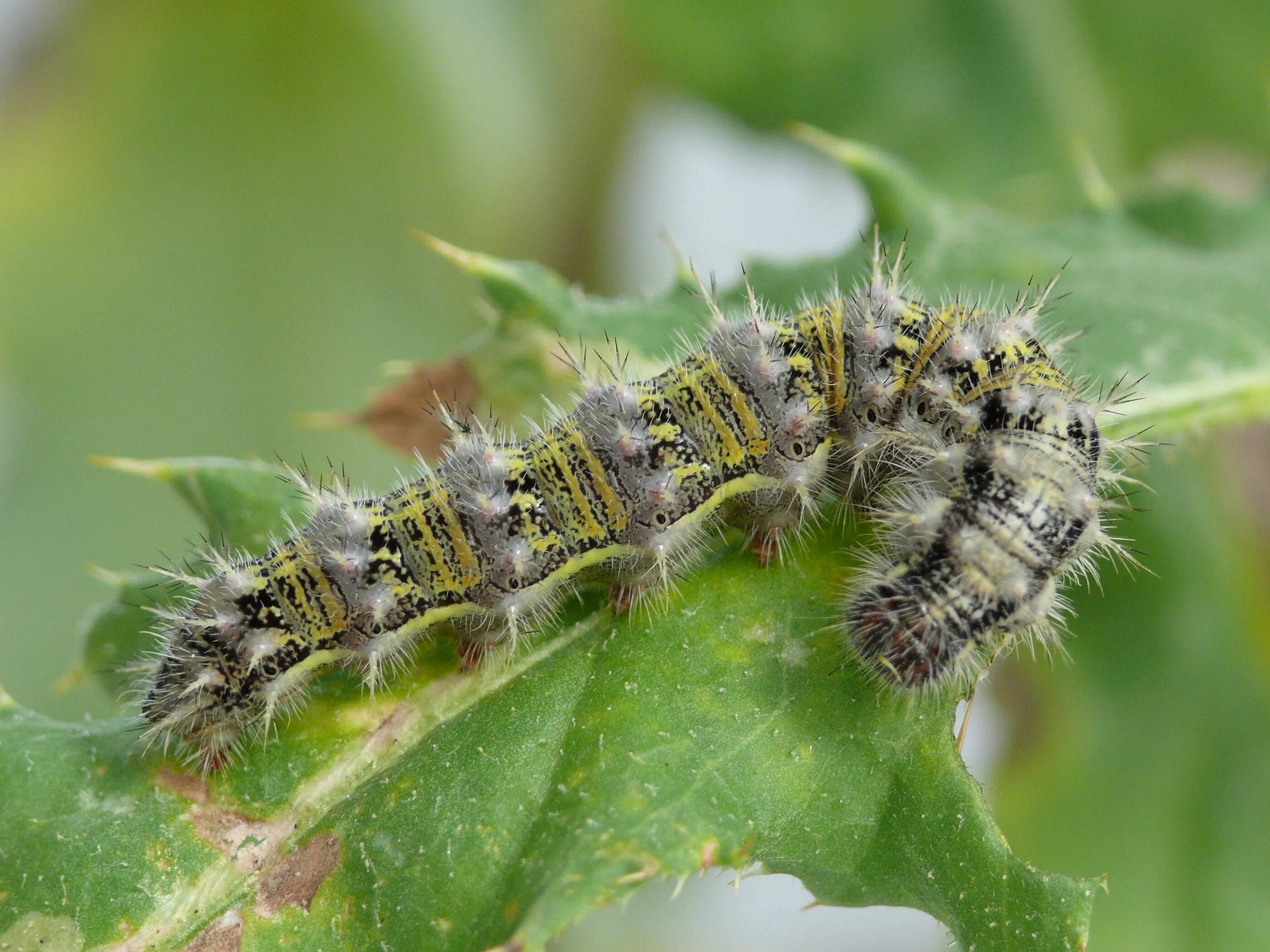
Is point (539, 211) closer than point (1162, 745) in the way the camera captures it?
No

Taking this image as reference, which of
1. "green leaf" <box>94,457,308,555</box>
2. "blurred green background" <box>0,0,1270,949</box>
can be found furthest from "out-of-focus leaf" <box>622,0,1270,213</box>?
"green leaf" <box>94,457,308,555</box>

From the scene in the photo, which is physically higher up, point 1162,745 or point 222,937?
point 222,937

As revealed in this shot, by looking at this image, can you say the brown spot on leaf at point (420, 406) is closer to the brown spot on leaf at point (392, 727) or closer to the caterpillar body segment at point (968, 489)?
the brown spot on leaf at point (392, 727)

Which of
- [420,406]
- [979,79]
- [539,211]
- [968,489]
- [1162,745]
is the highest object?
[979,79]

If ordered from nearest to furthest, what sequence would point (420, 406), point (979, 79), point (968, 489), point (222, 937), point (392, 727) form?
point (222, 937) < point (392, 727) < point (968, 489) < point (420, 406) < point (979, 79)

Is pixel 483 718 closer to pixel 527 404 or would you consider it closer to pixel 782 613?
pixel 782 613

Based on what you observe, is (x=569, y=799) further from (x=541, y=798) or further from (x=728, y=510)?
(x=728, y=510)

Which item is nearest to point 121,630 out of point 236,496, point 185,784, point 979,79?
point 236,496
